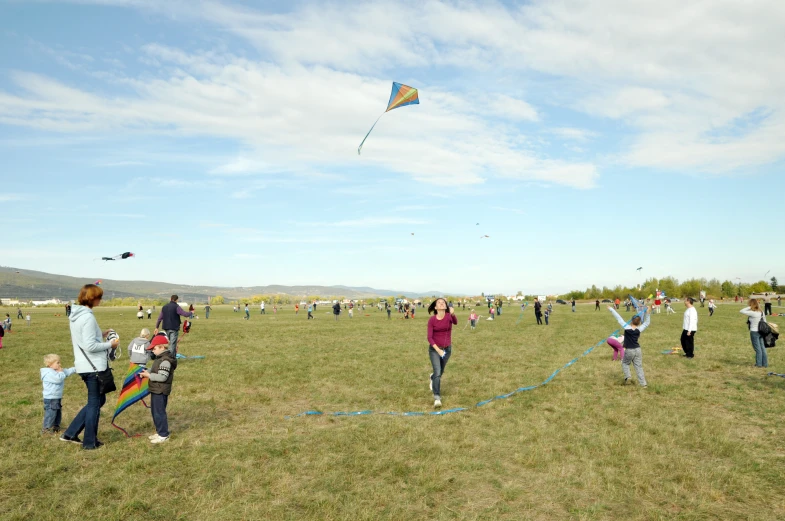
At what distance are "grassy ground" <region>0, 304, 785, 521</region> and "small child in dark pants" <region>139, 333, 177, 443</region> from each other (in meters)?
0.35

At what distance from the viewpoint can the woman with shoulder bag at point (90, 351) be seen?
23.1ft

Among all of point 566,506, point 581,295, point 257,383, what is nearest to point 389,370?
point 257,383

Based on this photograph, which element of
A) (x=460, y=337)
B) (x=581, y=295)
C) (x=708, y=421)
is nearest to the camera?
(x=708, y=421)

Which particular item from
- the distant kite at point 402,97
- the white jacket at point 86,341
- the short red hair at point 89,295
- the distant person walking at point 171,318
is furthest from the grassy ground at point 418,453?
the distant kite at point 402,97

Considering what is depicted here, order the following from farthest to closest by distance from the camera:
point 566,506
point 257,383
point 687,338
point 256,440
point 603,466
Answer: point 687,338 → point 257,383 → point 256,440 → point 603,466 → point 566,506

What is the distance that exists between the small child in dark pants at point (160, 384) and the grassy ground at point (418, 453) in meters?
0.35

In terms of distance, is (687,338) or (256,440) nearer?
(256,440)

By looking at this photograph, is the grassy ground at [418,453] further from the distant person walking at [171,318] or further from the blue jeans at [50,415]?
the distant person walking at [171,318]

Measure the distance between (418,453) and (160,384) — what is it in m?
4.16

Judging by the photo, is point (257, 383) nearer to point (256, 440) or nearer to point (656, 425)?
point (256, 440)

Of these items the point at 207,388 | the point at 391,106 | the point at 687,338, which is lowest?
the point at 207,388

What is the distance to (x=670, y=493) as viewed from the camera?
5.76 meters

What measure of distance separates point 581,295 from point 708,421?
168015mm

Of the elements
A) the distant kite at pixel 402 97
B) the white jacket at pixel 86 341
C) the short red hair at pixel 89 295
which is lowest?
the white jacket at pixel 86 341
